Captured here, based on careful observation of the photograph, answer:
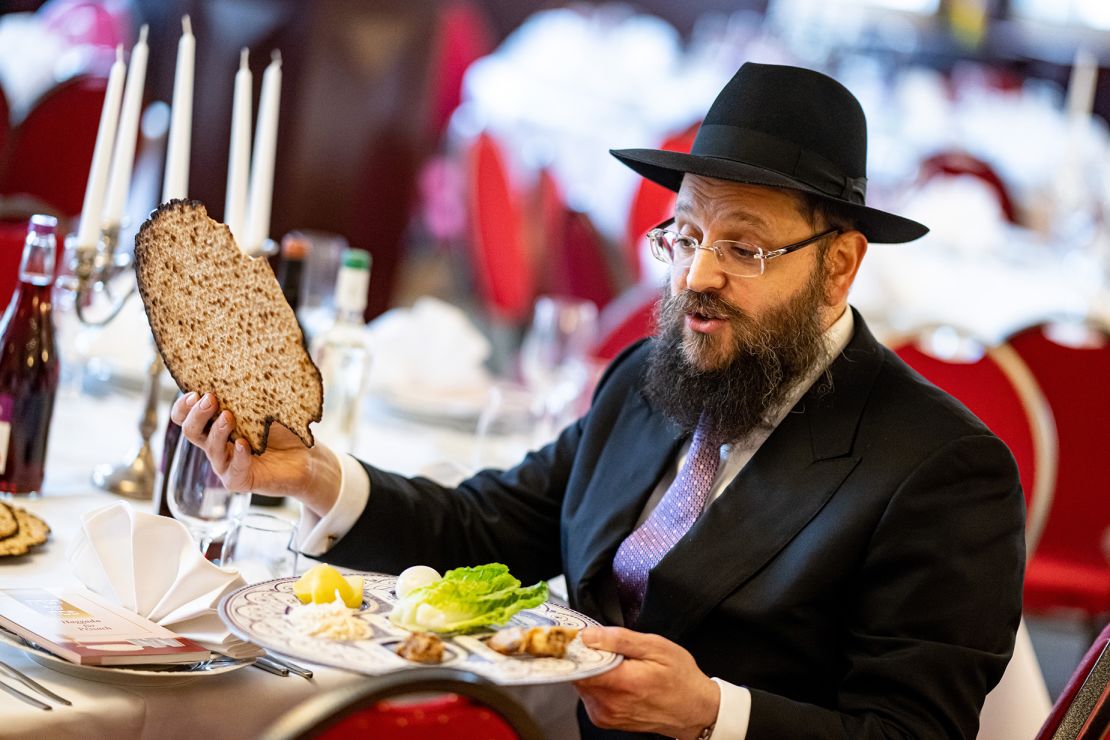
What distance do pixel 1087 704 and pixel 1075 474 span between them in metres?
2.08

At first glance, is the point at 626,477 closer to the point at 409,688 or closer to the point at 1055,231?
the point at 409,688

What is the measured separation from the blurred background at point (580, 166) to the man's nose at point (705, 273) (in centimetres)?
49

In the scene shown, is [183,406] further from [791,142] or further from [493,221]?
[493,221]

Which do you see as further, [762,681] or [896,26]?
[896,26]

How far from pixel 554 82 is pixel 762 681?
7.31 metres

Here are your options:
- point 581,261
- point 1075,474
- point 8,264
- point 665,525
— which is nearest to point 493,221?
point 581,261

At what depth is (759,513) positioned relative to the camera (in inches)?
72.2

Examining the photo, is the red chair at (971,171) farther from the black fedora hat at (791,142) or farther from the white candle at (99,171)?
the white candle at (99,171)

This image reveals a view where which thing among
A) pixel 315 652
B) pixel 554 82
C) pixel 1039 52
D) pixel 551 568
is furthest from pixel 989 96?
pixel 315 652

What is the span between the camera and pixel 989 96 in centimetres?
1070

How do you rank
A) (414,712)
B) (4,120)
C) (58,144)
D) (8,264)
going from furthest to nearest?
1. (58,144)
2. (4,120)
3. (8,264)
4. (414,712)

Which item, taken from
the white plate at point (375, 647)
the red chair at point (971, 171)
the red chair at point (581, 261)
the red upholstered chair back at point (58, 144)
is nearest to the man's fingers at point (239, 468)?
the white plate at point (375, 647)

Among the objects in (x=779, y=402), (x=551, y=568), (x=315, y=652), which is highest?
(x=779, y=402)

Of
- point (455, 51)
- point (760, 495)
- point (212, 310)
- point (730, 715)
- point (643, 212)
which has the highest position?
point (455, 51)
